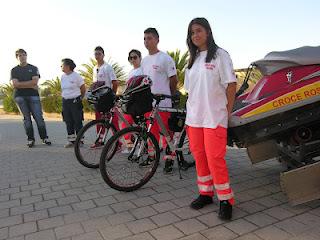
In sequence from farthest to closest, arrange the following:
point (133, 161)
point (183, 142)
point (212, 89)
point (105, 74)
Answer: point (105, 74) < point (183, 142) < point (133, 161) < point (212, 89)

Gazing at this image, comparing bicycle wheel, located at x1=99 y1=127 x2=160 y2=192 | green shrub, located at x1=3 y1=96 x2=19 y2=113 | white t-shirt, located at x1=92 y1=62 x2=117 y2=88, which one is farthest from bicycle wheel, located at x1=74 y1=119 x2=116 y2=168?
green shrub, located at x1=3 y1=96 x2=19 y2=113

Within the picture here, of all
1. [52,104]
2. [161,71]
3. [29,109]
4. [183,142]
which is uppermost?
[161,71]

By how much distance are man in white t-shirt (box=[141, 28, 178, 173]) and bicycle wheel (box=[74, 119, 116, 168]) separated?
93 centimetres

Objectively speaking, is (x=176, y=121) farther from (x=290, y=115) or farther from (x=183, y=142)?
(x=290, y=115)

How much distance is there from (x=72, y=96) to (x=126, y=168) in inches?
137

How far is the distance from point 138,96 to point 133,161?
84cm

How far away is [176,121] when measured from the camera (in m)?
5.00

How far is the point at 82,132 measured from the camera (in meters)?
5.55

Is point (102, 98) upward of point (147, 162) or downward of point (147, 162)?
upward

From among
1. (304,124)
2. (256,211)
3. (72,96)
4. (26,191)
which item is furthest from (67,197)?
(72,96)

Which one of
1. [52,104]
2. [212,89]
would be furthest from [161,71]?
[52,104]

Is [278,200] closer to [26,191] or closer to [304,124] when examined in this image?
[304,124]

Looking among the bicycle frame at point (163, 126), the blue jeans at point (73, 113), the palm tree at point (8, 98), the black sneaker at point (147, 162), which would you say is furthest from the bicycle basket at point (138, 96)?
the palm tree at point (8, 98)

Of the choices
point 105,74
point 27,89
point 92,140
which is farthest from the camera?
point 27,89
